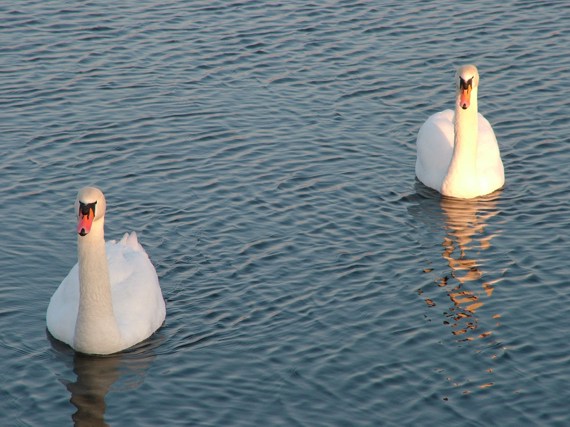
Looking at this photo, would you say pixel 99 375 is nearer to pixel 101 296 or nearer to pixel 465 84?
pixel 101 296

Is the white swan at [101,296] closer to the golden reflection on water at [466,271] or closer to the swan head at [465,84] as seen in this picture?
the golden reflection on water at [466,271]

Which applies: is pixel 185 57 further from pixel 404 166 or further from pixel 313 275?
pixel 313 275

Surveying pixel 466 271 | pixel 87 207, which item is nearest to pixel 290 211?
pixel 466 271

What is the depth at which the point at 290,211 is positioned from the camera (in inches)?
884

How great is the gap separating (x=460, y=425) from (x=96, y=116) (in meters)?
12.7

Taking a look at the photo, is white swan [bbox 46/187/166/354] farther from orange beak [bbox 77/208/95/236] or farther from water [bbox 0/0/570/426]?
water [bbox 0/0/570/426]

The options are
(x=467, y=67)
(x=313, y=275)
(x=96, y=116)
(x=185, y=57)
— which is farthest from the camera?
(x=185, y=57)

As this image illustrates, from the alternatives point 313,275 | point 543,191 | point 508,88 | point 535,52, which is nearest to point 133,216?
point 313,275

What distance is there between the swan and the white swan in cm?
695

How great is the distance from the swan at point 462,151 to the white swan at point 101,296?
6953 mm

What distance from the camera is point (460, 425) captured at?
16.1m

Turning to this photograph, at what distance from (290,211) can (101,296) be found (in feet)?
17.4

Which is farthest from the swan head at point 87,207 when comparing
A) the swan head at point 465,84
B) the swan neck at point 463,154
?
the swan head at point 465,84

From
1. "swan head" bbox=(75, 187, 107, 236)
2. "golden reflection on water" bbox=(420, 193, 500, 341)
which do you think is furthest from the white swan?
"golden reflection on water" bbox=(420, 193, 500, 341)
